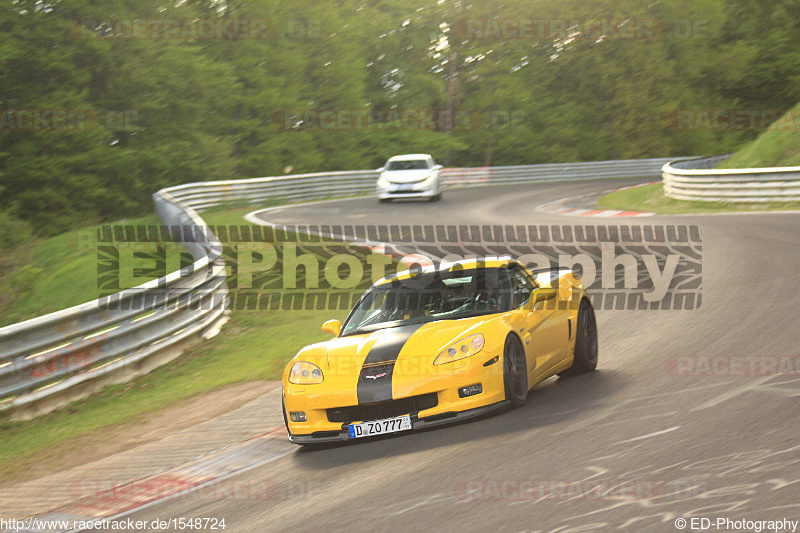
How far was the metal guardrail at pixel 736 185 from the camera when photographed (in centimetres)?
2250

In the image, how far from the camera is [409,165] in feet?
99.0

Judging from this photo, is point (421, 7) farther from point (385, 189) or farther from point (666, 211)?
point (666, 211)

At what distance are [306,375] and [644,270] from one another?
836 centimetres

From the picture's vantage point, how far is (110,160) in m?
45.0

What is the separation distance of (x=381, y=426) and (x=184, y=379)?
4.40m

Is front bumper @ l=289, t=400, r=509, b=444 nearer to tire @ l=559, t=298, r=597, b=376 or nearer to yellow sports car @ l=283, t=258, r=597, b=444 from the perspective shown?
yellow sports car @ l=283, t=258, r=597, b=444

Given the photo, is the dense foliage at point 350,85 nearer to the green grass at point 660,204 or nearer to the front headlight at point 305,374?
the green grass at point 660,204

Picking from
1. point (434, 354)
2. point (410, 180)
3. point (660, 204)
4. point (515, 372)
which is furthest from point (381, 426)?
point (410, 180)

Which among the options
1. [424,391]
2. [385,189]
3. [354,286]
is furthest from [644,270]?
[385,189]
